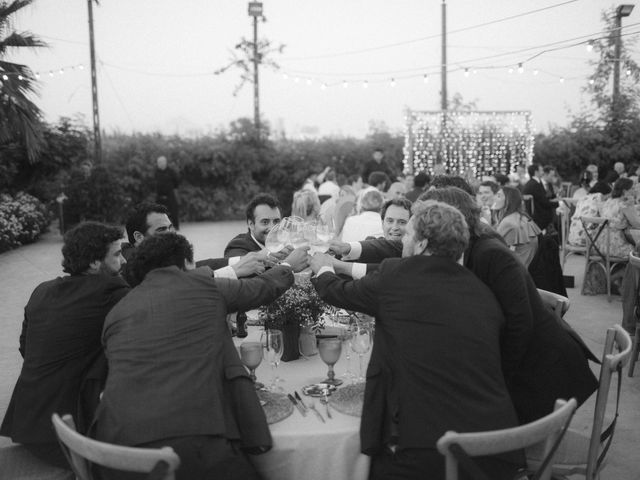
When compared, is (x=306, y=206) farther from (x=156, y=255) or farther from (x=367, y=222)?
(x=156, y=255)

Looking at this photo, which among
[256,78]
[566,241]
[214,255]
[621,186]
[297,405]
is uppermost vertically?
[256,78]

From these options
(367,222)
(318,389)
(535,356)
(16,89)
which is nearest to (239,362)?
(318,389)

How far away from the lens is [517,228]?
6215mm

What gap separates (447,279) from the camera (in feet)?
7.31

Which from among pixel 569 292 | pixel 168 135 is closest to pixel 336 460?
pixel 569 292

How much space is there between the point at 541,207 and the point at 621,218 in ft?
9.51

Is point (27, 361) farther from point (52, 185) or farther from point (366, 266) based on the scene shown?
point (52, 185)

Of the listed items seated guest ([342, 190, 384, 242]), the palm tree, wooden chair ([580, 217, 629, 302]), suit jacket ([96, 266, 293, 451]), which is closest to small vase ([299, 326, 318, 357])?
suit jacket ([96, 266, 293, 451])

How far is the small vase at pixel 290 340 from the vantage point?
2.89m

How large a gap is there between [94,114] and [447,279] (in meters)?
16.8

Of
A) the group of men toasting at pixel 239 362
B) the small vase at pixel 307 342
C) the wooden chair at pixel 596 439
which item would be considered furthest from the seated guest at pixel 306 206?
the wooden chair at pixel 596 439

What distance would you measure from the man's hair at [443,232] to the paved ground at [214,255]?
1881mm

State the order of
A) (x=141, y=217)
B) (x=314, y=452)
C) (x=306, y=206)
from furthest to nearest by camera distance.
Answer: (x=306, y=206)
(x=141, y=217)
(x=314, y=452)

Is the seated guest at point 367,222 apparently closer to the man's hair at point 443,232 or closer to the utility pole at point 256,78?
the man's hair at point 443,232
